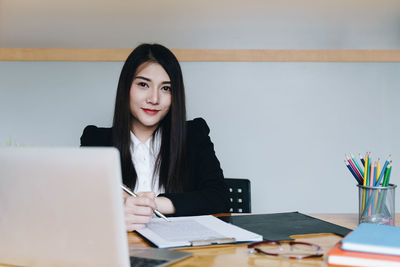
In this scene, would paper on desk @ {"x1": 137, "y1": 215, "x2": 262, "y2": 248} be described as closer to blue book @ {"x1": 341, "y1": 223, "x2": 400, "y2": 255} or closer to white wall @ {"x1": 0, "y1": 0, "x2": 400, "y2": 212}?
blue book @ {"x1": 341, "y1": 223, "x2": 400, "y2": 255}

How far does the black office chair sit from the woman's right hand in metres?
0.77

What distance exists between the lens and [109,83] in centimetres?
250

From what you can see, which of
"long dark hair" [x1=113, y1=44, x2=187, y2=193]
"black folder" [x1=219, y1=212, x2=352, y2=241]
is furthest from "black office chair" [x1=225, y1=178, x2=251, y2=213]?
"black folder" [x1=219, y1=212, x2=352, y2=241]

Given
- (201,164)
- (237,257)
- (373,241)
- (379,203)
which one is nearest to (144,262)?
(237,257)

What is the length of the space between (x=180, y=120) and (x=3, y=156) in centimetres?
122

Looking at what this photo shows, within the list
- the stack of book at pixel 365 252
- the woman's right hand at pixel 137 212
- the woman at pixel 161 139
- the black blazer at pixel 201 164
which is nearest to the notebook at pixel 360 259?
the stack of book at pixel 365 252

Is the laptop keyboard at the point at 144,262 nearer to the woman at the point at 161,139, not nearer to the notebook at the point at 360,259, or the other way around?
the notebook at the point at 360,259

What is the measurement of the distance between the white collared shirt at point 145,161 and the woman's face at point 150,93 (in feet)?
0.36

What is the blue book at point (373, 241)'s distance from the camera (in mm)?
849

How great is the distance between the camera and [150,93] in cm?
195

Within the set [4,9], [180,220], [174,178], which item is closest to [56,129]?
[4,9]

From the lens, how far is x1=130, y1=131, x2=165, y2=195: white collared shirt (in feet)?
6.48

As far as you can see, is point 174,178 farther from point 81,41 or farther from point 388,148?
point 388,148

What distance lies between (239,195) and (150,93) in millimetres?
572
